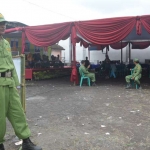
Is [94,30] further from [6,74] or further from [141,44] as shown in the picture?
[141,44]

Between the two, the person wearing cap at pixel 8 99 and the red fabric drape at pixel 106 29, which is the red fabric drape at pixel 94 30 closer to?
the red fabric drape at pixel 106 29

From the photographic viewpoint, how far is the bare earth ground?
3641mm

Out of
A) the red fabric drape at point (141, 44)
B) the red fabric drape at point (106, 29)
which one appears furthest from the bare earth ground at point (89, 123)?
the red fabric drape at point (141, 44)

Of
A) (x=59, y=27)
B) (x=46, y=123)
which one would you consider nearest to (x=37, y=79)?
(x=59, y=27)

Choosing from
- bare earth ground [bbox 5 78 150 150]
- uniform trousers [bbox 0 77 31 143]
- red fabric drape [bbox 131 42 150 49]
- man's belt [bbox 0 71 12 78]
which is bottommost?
bare earth ground [bbox 5 78 150 150]

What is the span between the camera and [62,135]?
4.01 metres

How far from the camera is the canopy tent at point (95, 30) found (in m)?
9.11

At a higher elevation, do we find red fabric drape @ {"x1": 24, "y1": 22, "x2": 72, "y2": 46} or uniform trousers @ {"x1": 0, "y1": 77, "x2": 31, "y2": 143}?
red fabric drape @ {"x1": 24, "y1": 22, "x2": 72, "y2": 46}

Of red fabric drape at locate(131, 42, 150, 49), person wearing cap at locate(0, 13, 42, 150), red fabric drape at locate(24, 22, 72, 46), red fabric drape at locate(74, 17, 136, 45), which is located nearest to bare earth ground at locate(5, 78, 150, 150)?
person wearing cap at locate(0, 13, 42, 150)

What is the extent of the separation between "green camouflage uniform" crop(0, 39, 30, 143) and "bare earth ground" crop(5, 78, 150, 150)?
0.55 m

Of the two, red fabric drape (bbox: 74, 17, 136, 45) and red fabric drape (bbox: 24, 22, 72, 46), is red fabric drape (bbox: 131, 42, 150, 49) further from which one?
red fabric drape (bbox: 74, 17, 136, 45)

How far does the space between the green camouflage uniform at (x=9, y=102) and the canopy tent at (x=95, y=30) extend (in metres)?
6.85

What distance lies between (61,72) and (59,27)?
5.36 meters

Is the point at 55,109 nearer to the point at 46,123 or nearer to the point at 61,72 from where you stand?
the point at 46,123
